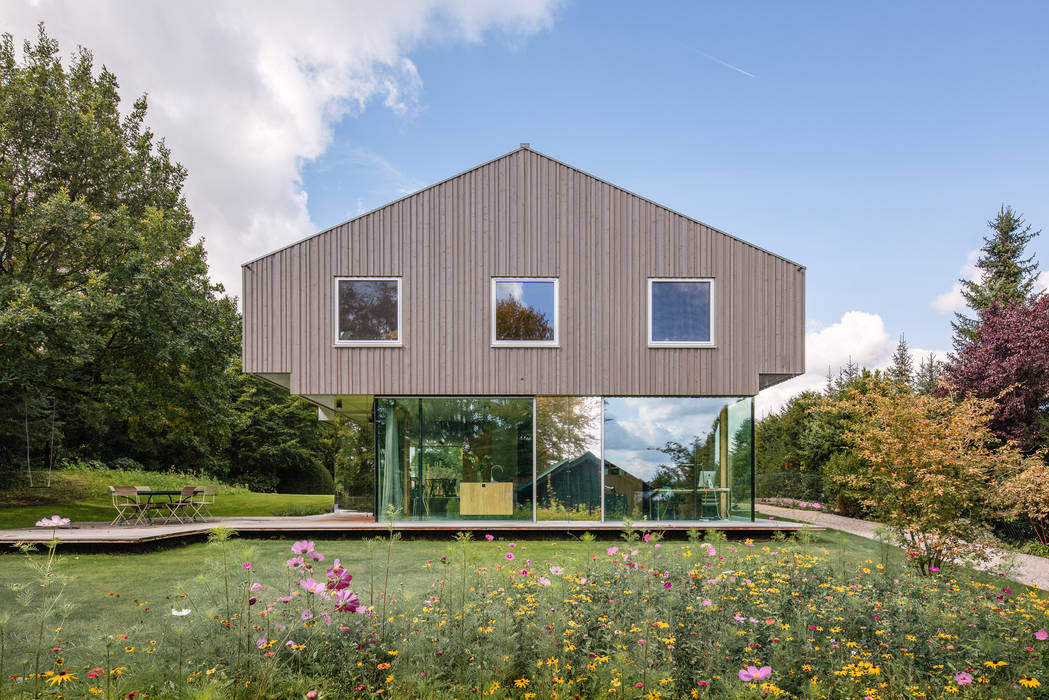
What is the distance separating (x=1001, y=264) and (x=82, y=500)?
34.3 m

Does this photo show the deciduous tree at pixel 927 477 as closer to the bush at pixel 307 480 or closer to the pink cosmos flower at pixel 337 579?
the pink cosmos flower at pixel 337 579

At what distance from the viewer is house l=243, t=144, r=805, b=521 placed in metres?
12.4

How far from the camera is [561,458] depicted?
12.5 metres

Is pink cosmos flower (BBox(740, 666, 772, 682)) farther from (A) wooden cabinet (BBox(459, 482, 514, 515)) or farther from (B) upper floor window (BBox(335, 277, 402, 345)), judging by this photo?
(B) upper floor window (BBox(335, 277, 402, 345))

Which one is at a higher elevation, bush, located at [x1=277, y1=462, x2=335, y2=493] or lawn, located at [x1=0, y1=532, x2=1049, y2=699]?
lawn, located at [x1=0, y1=532, x2=1049, y2=699]

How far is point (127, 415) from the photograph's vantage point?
1491 cm

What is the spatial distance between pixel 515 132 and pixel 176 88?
8.88m

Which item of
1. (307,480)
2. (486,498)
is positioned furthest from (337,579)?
(307,480)

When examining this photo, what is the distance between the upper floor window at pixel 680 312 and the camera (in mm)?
12555

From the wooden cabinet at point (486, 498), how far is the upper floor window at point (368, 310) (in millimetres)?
3260

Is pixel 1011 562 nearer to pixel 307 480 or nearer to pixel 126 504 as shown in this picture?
pixel 126 504

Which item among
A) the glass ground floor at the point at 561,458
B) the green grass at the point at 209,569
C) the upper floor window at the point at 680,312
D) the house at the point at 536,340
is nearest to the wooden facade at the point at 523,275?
the house at the point at 536,340

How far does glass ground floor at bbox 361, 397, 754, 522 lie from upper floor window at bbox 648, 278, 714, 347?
1.21 m

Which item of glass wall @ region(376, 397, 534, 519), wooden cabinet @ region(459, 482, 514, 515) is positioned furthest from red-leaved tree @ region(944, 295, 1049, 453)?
wooden cabinet @ region(459, 482, 514, 515)
